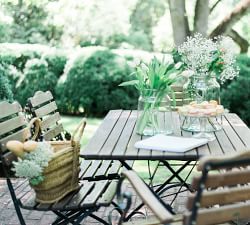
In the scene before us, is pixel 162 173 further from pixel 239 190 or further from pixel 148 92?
pixel 239 190

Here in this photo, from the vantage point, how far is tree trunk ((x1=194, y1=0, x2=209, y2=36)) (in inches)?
350

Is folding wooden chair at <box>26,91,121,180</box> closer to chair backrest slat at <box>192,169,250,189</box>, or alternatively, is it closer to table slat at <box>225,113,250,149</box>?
table slat at <box>225,113,250,149</box>

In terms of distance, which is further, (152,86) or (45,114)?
(45,114)

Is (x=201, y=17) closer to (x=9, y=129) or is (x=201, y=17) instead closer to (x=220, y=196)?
(x=9, y=129)

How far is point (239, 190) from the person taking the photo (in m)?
2.31

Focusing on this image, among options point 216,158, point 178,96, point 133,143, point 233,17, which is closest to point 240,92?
point 233,17

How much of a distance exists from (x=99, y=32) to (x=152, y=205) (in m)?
12.9

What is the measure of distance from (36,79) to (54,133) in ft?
20.6

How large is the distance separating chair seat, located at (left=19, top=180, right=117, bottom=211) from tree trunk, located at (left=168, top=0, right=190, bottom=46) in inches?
240

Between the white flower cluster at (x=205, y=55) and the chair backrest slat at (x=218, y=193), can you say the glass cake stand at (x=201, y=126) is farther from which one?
the chair backrest slat at (x=218, y=193)

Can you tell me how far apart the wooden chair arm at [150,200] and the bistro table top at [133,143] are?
217 millimetres

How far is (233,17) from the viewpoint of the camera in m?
8.66

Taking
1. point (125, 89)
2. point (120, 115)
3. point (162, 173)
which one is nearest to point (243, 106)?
point (125, 89)

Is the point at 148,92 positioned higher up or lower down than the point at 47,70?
higher up
